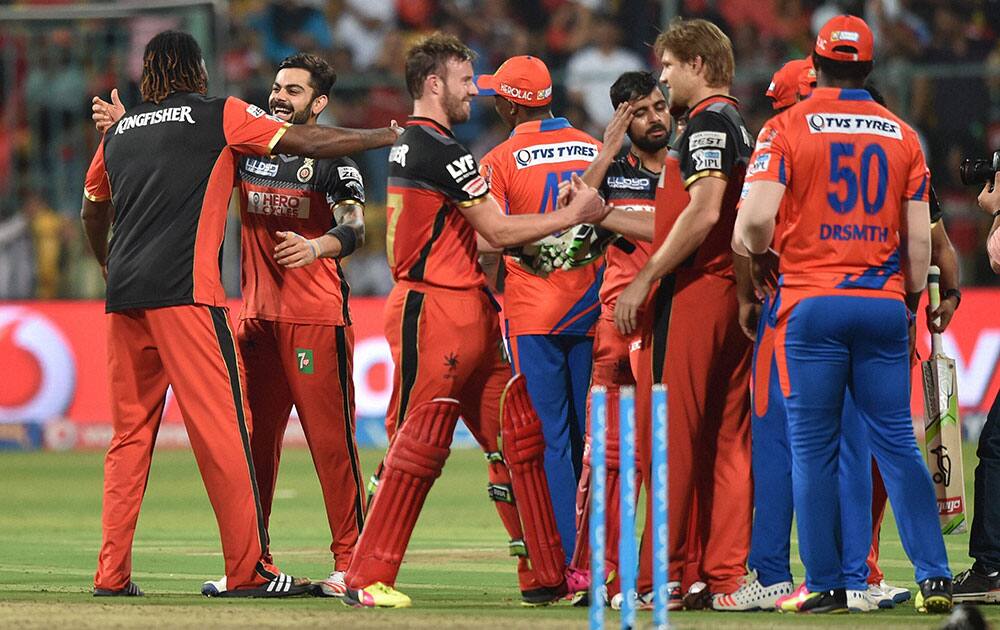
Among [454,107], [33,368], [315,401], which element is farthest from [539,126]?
[33,368]

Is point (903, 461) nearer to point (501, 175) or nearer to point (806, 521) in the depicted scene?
point (806, 521)

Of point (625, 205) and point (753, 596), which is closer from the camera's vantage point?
point (753, 596)

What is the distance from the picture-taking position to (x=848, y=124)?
690 centimetres

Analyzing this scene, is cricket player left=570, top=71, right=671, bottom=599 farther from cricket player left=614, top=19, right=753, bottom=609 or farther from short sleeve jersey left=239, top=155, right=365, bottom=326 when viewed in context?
short sleeve jersey left=239, top=155, right=365, bottom=326

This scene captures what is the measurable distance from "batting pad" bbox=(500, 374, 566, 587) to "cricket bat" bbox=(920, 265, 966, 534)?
1.68 metres

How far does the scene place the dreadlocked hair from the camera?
786 centimetres

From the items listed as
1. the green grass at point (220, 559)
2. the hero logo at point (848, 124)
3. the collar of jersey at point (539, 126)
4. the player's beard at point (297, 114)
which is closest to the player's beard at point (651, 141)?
the collar of jersey at point (539, 126)

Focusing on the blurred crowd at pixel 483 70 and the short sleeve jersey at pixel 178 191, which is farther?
the blurred crowd at pixel 483 70

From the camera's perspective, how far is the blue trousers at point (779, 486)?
7.10 metres

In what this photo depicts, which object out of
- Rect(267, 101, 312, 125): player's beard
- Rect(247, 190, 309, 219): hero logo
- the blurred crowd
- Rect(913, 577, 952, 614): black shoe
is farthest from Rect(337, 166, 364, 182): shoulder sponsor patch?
the blurred crowd

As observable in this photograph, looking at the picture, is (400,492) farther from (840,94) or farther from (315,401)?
(840,94)

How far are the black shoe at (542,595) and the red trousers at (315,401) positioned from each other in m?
1.11

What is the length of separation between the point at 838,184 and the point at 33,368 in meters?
11.7

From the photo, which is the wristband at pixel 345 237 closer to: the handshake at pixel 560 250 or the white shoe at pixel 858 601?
the handshake at pixel 560 250
